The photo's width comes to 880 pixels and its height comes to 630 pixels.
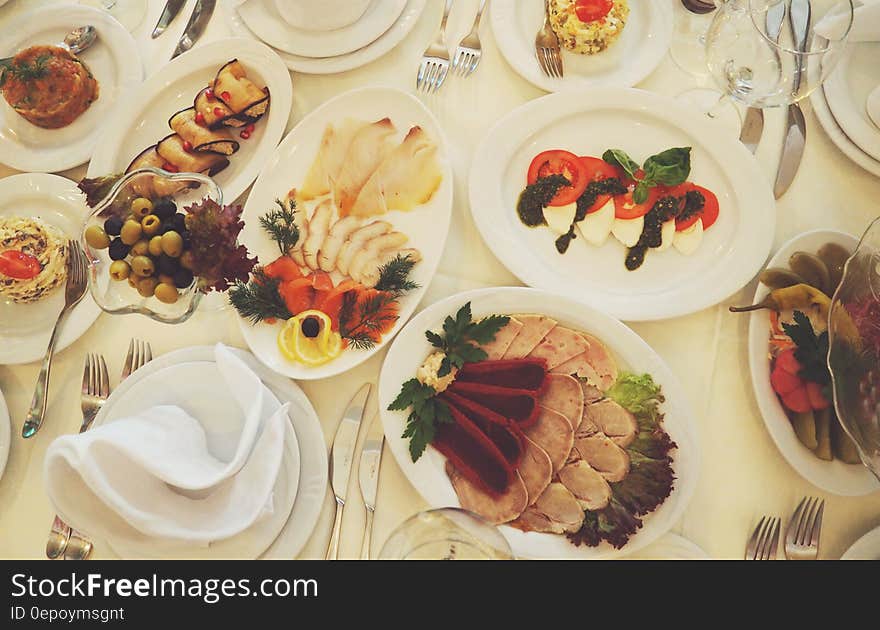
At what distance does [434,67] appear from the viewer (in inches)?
70.2

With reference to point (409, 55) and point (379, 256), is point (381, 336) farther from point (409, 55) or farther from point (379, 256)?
point (409, 55)

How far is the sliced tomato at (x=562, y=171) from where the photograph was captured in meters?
1.65

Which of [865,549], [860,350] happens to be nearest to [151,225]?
[860,350]

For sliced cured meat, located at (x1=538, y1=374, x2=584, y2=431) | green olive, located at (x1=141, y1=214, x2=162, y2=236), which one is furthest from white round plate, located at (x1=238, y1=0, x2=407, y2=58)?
sliced cured meat, located at (x1=538, y1=374, x2=584, y2=431)

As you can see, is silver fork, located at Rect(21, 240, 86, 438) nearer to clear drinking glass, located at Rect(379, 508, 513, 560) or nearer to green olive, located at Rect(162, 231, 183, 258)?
green olive, located at Rect(162, 231, 183, 258)

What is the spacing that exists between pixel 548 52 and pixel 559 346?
84 centimetres

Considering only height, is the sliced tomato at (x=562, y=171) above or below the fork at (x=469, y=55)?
below

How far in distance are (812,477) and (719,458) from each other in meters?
0.20

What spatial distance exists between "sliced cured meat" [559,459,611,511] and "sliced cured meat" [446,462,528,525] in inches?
4.4

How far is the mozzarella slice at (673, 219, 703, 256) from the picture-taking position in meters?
1.62

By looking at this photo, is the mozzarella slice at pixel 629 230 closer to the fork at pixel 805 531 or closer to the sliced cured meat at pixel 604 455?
the sliced cured meat at pixel 604 455

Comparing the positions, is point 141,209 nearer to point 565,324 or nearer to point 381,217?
point 381,217

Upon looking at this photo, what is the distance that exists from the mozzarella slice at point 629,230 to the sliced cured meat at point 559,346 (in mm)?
289

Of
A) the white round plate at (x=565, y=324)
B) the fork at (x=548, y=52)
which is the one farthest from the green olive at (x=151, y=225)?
the fork at (x=548, y=52)
